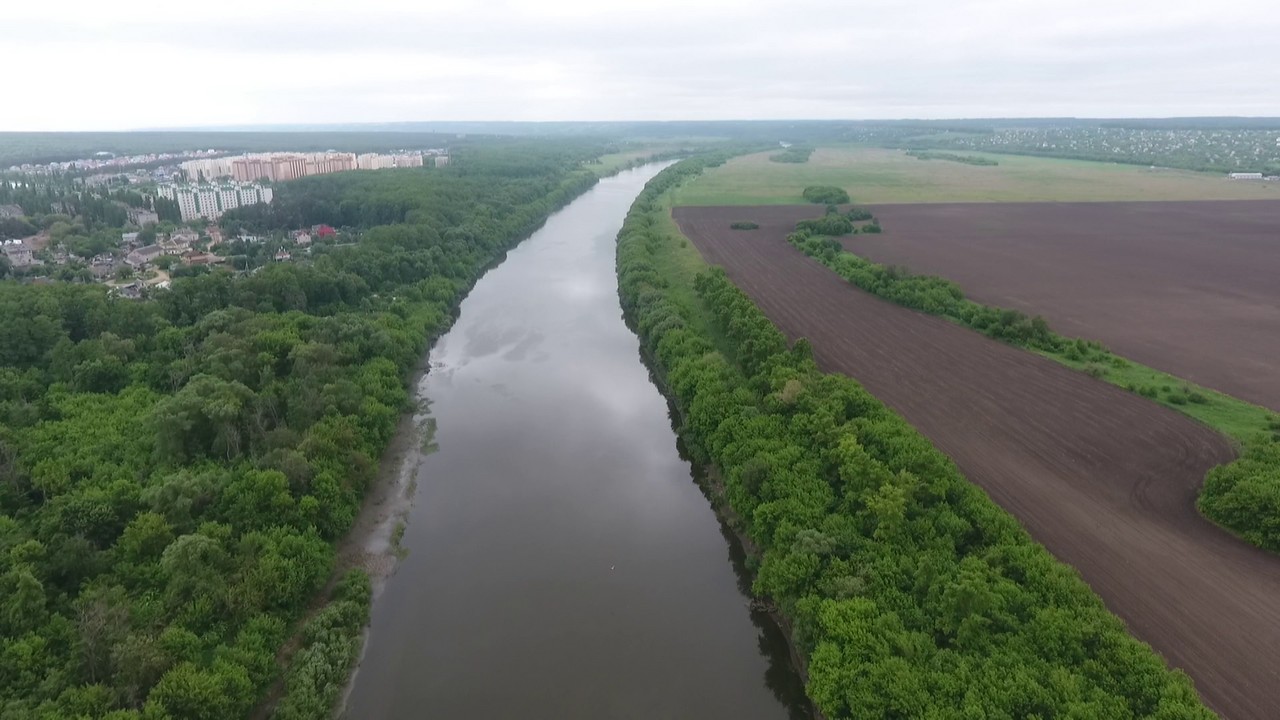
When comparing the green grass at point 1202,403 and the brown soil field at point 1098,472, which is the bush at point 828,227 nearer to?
the brown soil field at point 1098,472

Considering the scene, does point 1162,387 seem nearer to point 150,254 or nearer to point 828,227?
point 828,227

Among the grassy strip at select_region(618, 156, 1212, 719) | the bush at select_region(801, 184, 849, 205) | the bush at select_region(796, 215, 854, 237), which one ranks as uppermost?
the bush at select_region(801, 184, 849, 205)

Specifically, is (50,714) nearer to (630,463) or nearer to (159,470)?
(159,470)

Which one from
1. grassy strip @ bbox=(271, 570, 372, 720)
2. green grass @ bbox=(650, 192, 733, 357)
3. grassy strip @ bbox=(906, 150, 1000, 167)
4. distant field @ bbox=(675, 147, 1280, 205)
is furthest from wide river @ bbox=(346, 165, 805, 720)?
grassy strip @ bbox=(906, 150, 1000, 167)

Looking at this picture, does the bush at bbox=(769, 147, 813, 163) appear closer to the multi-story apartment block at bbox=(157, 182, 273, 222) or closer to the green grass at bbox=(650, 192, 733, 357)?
the green grass at bbox=(650, 192, 733, 357)

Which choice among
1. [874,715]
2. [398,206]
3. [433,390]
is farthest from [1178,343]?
[398,206]

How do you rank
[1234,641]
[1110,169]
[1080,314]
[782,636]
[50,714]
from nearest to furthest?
[50,714] → [1234,641] → [782,636] → [1080,314] → [1110,169]
